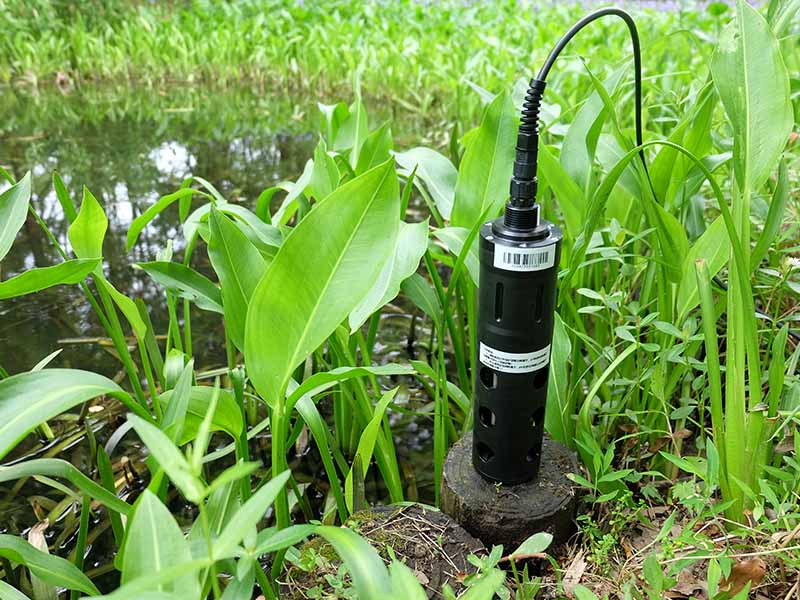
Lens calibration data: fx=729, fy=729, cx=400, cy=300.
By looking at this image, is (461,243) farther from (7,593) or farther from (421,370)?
(7,593)

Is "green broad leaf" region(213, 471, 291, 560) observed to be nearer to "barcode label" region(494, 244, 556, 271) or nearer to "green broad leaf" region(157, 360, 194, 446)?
"green broad leaf" region(157, 360, 194, 446)

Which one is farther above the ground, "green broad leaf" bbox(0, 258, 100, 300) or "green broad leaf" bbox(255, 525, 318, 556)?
"green broad leaf" bbox(0, 258, 100, 300)

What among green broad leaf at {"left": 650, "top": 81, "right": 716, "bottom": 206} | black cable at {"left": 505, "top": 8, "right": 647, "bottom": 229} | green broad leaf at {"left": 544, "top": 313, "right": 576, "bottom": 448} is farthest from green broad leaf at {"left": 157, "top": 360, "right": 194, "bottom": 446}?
green broad leaf at {"left": 650, "top": 81, "right": 716, "bottom": 206}

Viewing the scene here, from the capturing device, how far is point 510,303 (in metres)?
0.92

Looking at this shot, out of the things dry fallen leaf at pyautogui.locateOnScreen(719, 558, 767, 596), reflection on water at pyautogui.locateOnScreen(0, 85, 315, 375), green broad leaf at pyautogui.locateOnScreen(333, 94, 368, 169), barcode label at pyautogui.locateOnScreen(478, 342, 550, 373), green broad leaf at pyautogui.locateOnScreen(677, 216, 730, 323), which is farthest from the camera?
reflection on water at pyautogui.locateOnScreen(0, 85, 315, 375)

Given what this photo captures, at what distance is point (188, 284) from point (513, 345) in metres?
0.53

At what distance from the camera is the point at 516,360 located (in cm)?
96

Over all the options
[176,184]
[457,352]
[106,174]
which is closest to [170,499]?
[457,352]

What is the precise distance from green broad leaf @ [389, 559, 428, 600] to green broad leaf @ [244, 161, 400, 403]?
301 millimetres

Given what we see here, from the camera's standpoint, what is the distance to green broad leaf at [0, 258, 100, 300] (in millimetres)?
889

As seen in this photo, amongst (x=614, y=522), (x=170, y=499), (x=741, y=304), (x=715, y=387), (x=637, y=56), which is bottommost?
(x=170, y=499)

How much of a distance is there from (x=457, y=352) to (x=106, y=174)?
83.6 inches

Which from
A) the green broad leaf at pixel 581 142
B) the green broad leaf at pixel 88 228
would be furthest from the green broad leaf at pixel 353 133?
the green broad leaf at pixel 88 228

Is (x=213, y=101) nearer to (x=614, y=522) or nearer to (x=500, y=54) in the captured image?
Result: (x=500, y=54)
